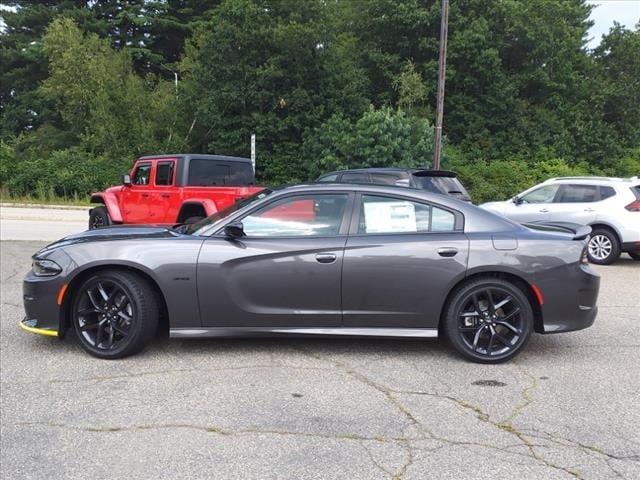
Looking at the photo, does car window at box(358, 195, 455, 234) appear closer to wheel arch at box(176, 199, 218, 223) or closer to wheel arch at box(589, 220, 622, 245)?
wheel arch at box(176, 199, 218, 223)

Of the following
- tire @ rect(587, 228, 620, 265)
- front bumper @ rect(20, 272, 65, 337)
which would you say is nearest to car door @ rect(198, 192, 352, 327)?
front bumper @ rect(20, 272, 65, 337)

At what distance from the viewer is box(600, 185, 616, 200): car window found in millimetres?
10711

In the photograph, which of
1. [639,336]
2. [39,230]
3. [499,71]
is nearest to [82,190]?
[39,230]

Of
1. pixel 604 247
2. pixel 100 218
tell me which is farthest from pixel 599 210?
pixel 100 218

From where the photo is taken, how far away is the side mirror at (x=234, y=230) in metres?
4.60

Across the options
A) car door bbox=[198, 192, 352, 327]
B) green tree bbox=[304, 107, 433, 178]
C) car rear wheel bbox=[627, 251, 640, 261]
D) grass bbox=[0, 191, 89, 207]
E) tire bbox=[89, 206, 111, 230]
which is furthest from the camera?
grass bbox=[0, 191, 89, 207]

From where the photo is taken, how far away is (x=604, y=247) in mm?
10609

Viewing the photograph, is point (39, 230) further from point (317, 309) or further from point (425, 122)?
point (425, 122)

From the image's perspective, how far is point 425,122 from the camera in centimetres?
2530

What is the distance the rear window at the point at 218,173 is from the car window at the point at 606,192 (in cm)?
677

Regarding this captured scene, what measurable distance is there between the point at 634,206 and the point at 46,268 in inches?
390

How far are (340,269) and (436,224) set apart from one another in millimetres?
919

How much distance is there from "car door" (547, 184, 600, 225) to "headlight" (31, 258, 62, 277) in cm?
928

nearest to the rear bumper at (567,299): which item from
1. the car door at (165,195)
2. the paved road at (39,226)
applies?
the car door at (165,195)
